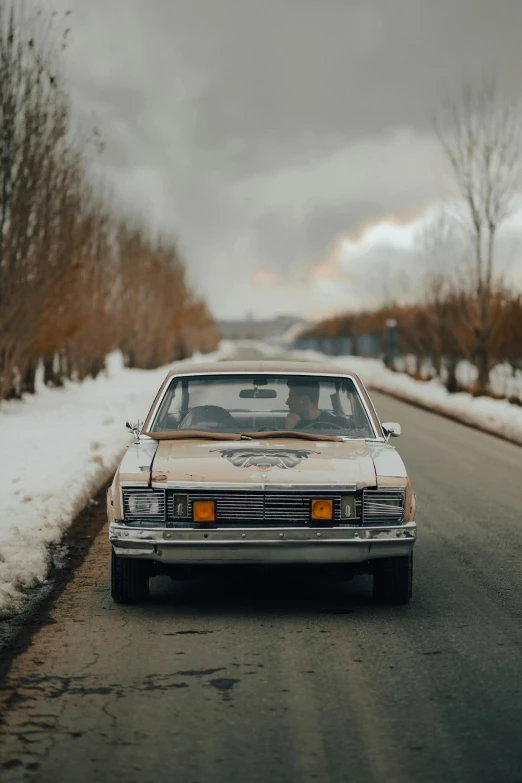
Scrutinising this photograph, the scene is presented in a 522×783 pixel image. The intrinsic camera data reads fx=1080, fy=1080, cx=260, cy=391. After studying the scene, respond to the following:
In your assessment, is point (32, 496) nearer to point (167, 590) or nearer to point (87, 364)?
point (167, 590)

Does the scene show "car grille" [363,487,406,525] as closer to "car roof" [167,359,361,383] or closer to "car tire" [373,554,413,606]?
"car tire" [373,554,413,606]

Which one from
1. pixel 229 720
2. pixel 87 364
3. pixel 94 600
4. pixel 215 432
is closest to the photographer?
pixel 229 720

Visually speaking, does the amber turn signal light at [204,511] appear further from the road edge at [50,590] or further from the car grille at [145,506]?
the road edge at [50,590]

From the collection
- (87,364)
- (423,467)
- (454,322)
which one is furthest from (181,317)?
(423,467)

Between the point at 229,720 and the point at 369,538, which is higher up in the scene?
the point at 369,538

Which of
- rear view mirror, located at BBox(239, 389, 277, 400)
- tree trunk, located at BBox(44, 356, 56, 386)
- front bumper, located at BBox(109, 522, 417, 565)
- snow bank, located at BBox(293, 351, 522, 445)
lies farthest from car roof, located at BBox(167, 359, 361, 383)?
tree trunk, located at BBox(44, 356, 56, 386)

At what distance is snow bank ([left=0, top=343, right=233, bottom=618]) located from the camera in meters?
7.53

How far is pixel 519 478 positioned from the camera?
1336 centimetres

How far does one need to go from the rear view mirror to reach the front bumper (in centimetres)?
184

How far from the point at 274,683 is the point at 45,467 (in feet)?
27.0

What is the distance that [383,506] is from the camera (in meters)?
6.27

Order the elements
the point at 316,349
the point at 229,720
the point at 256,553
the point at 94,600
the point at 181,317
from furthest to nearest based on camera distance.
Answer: the point at 316,349 → the point at 181,317 → the point at 94,600 → the point at 256,553 → the point at 229,720

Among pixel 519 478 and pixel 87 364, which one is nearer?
pixel 519 478

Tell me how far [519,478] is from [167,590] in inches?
288
